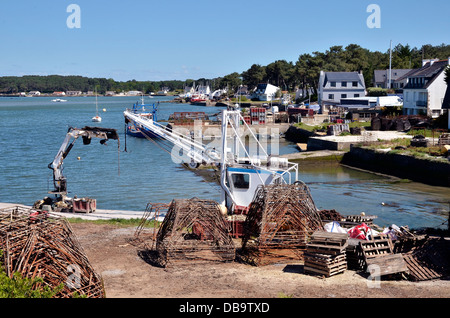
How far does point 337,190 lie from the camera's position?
31.4 meters

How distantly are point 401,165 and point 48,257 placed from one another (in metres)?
29.2

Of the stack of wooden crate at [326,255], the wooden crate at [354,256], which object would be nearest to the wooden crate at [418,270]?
the wooden crate at [354,256]

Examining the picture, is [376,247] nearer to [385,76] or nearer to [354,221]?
[354,221]

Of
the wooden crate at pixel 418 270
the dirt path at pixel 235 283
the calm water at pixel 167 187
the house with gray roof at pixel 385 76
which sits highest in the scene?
the house with gray roof at pixel 385 76

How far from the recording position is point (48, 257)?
11.1 m

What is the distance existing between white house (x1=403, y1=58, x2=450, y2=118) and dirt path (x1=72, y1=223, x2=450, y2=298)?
152 ft

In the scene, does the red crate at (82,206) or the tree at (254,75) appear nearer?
the red crate at (82,206)

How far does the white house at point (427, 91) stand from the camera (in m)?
55.4

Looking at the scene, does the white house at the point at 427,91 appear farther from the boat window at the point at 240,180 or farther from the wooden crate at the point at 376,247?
the wooden crate at the point at 376,247

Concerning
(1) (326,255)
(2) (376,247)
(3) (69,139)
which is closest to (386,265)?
(2) (376,247)

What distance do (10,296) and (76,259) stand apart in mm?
2718

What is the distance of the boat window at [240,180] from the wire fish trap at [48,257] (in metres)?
9.26

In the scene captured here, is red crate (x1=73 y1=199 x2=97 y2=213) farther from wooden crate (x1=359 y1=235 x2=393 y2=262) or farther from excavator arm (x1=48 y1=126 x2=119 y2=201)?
wooden crate (x1=359 y1=235 x2=393 y2=262)
